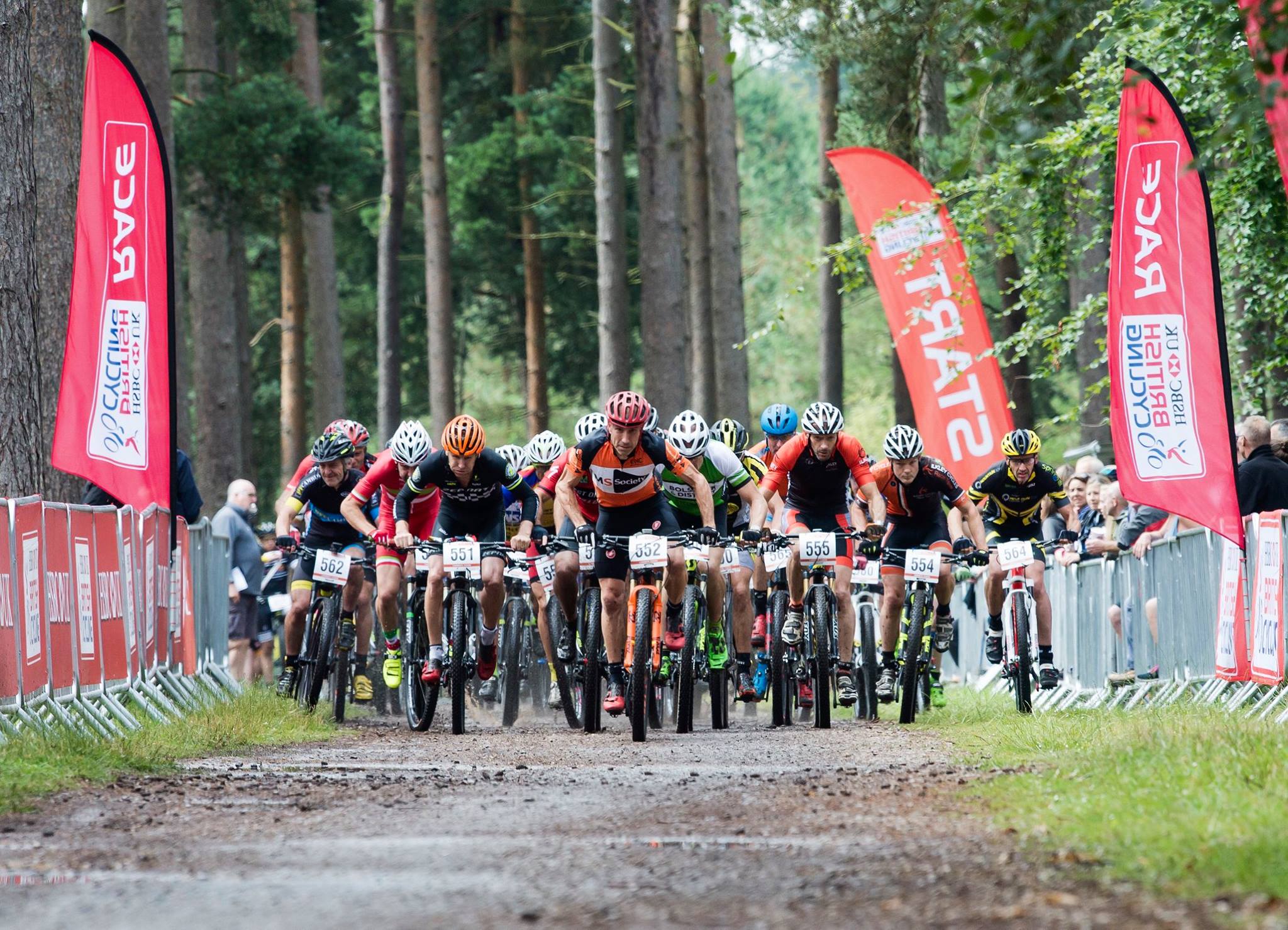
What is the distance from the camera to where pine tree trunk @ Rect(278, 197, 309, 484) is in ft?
125

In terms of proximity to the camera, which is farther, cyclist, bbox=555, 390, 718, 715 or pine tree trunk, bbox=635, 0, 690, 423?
pine tree trunk, bbox=635, 0, 690, 423

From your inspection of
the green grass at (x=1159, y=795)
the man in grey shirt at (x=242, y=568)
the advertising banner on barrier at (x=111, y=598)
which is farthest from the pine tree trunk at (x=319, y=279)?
the green grass at (x=1159, y=795)

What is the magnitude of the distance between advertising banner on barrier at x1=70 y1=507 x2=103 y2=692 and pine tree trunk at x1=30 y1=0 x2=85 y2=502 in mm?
3282

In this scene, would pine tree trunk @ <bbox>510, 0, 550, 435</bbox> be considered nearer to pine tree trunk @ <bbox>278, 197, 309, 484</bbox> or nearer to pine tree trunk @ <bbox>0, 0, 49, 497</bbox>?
pine tree trunk @ <bbox>278, 197, 309, 484</bbox>

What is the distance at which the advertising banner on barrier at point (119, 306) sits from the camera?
12.6 meters

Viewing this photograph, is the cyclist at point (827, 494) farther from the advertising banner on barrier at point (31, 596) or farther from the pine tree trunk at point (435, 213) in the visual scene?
the pine tree trunk at point (435, 213)

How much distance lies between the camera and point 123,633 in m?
12.5

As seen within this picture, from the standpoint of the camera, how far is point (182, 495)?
15117 millimetres

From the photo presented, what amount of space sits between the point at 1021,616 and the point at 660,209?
1041cm

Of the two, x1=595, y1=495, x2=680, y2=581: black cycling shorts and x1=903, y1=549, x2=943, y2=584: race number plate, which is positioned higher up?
x1=595, y1=495, x2=680, y2=581: black cycling shorts

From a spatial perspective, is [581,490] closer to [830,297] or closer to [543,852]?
[543,852]

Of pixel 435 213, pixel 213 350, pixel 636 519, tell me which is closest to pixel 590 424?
pixel 636 519

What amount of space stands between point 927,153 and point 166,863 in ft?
78.6

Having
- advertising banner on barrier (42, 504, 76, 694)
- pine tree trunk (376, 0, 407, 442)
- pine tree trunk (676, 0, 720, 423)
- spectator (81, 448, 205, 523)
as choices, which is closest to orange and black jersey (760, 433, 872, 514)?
spectator (81, 448, 205, 523)
